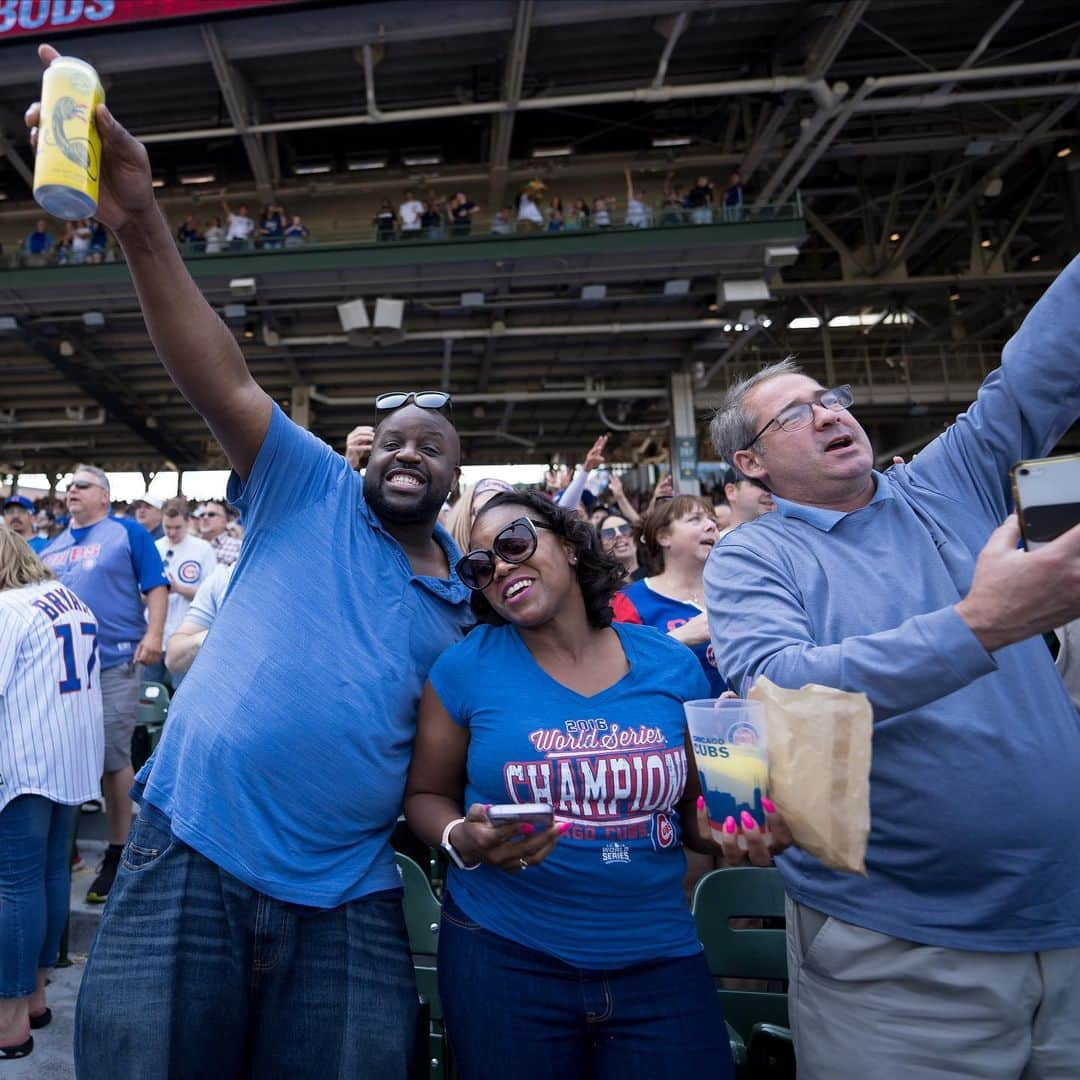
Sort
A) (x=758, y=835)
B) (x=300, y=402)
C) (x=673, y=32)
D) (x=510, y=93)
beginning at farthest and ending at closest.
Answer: (x=300, y=402)
(x=510, y=93)
(x=673, y=32)
(x=758, y=835)

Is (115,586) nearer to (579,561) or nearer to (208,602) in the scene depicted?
(208,602)

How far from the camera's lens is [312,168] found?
63.4 ft

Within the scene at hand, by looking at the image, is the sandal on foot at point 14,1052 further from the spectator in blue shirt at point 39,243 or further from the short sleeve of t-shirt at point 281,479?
the spectator in blue shirt at point 39,243

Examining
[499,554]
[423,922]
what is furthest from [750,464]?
[423,922]

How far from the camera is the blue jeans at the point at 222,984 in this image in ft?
4.68

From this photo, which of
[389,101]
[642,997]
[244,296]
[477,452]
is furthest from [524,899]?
[477,452]

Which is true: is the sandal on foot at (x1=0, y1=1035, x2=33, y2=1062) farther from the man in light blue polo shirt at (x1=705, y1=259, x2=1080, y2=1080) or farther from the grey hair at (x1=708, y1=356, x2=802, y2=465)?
the grey hair at (x1=708, y1=356, x2=802, y2=465)

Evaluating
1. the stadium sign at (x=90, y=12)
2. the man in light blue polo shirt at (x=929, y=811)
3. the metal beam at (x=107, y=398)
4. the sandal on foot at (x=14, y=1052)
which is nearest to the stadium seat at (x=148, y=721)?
the sandal on foot at (x=14, y=1052)

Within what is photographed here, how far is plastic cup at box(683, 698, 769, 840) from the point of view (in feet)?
3.92

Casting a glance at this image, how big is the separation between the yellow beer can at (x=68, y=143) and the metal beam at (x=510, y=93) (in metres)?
14.8

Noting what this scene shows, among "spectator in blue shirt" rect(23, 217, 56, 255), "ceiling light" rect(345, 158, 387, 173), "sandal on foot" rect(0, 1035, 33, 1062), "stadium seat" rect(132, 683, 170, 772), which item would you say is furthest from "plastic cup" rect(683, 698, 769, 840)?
"ceiling light" rect(345, 158, 387, 173)

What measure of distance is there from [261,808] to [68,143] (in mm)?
1311

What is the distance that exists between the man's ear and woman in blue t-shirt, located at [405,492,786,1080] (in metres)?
A: 0.51

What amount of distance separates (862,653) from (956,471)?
72 centimetres
